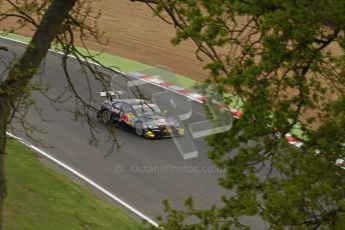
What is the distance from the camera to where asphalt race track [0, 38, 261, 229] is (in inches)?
677

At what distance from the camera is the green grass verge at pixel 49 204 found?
13.6 metres

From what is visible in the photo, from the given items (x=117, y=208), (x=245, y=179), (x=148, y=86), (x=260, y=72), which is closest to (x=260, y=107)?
(x=260, y=72)

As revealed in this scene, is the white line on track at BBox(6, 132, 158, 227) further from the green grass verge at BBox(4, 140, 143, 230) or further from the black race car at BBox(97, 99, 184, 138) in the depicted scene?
the black race car at BBox(97, 99, 184, 138)

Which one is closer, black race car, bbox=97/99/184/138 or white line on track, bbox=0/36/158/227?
white line on track, bbox=0/36/158/227

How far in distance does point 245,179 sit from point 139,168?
10.8 m

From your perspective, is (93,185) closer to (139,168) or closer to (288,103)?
(139,168)

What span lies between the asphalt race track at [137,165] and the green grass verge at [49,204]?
3.50 feet

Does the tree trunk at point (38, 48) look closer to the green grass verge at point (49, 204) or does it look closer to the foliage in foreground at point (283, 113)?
Answer: the foliage in foreground at point (283, 113)

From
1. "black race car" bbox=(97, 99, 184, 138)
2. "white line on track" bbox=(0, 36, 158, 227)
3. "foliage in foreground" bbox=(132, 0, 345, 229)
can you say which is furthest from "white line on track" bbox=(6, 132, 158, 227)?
"foliage in foreground" bbox=(132, 0, 345, 229)

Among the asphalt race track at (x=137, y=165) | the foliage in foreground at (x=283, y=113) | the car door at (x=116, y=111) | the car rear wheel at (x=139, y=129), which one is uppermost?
the foliage in foreground at (x=283, y=113)

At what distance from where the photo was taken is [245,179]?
8.05m

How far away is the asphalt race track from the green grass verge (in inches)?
42.0

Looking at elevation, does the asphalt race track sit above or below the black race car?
below

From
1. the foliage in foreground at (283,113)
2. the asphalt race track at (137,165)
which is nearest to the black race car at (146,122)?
the asphalt race track at (137,165)
